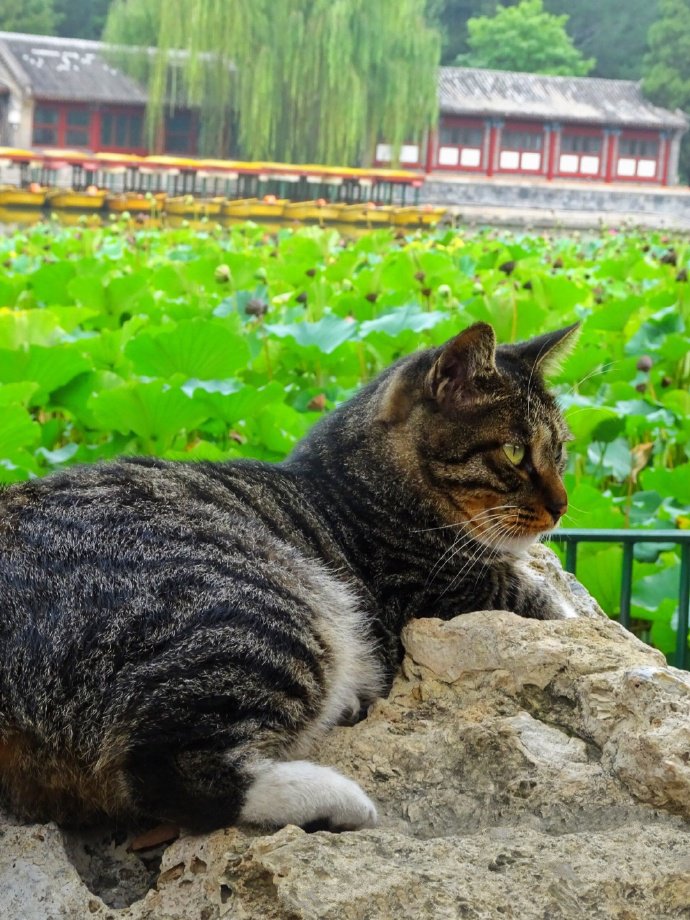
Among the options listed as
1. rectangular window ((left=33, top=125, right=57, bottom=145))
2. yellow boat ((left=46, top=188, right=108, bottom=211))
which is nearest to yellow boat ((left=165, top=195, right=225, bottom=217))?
yellow boat ((left=46, top=188, right=108, bottom=211))

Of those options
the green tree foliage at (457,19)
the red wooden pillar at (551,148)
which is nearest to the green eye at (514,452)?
the red wooden pillar at (551,148)

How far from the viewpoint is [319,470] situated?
88.5 inches

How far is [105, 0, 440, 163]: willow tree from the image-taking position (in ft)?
78.1

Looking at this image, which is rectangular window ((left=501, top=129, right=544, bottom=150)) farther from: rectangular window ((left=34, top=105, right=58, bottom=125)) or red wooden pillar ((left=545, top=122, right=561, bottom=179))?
rectangular window ((left=34, top=105, right=58, bottom=125))

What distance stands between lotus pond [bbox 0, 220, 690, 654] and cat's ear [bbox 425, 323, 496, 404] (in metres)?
0.81

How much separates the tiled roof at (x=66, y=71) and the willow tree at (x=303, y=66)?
1.12 m

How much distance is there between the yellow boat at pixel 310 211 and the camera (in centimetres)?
1831

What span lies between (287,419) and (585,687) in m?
1.75

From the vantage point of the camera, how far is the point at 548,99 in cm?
2681

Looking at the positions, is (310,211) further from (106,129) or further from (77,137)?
(77,137)

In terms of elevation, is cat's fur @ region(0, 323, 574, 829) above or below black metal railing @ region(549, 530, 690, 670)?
above

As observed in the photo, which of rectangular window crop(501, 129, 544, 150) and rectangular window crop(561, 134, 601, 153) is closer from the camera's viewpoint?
rectangular window crop(501, 129, 544, 150)

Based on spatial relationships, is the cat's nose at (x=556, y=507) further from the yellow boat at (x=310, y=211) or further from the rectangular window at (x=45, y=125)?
the rectangular window at (x=45, y=125)

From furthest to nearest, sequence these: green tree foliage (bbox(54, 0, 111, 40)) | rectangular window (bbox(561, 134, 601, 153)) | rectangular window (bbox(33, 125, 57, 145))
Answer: green tree foliage (bbox(54, 0, 111, 40))
rectangular window (bbox(561, 134, 601, 153))
rectangular window (bbox(33, 125, 57, 145))
